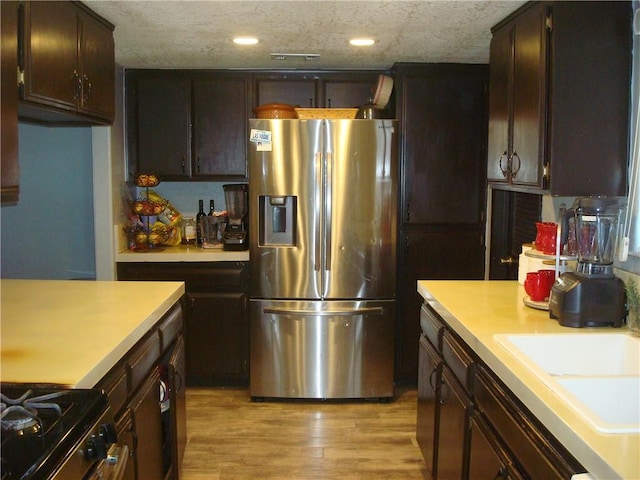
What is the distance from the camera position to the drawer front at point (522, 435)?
1.33 meters

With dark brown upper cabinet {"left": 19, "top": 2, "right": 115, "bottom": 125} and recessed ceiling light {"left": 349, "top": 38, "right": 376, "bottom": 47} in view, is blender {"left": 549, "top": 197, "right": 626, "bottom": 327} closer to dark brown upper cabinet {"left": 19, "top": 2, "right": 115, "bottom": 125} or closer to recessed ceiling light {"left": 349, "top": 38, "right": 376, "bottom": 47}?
recessed ceiling light {"left": 349, "top": 38, "right": 376, "bottom": 47}

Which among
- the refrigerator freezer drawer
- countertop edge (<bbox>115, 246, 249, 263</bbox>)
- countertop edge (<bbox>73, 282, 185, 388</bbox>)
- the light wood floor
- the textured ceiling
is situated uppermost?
the textured ceiling

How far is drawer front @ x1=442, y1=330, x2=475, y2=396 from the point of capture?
2037 mm

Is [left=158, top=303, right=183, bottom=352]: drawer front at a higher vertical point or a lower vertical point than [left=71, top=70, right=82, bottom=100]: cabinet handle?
lower

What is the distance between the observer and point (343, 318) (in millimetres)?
3672

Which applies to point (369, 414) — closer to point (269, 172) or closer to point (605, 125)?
point (269, 172)

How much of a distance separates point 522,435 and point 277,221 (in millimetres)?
2349

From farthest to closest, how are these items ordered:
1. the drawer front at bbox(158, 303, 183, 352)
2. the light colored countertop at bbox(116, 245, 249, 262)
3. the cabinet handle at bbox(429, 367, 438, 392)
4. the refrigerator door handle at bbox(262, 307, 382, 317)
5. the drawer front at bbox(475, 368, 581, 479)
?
the light colored countertop at bbox(116, 245, 249, 262)
the refrigerator door handle at bbox(262, 307, 382, 317)
the cabinet handle at bbox(429, 367, 438, 392)
the drawer front at bbox(158, 303, 183, 352)
the drawer front at bbox(475, 368, 581, 479)

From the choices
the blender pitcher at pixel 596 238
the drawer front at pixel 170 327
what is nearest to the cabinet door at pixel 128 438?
the drawer front at pixel 170 327

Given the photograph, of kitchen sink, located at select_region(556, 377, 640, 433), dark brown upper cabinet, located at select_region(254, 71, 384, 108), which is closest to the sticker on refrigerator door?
dark brown upper cabinet, located at select_region(254, 71, 384, 108)

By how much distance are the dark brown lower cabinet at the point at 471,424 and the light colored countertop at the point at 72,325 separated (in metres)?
1.10

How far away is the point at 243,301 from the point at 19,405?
2.52 metres

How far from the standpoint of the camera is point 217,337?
3.90 meters

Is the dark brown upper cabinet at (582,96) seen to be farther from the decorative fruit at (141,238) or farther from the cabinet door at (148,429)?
the decorative fruit at (141,238)
